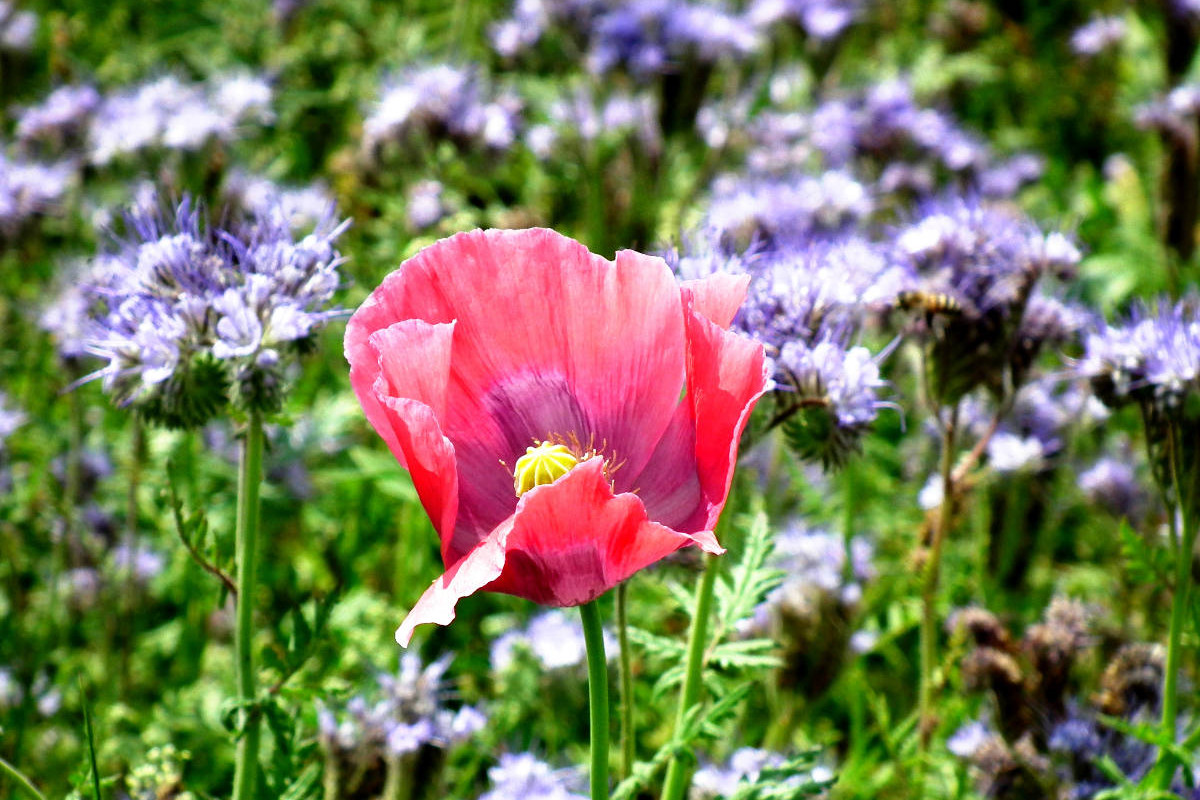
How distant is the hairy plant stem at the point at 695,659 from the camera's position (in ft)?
6.36

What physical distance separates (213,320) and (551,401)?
0.66 metres

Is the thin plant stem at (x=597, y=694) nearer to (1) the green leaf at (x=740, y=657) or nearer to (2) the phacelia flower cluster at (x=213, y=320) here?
(1) the green leaf at (x=740, y=657)

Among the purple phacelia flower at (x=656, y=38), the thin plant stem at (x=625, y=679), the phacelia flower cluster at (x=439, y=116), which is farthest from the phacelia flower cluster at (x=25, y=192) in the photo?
the thin plant stem at (x=625, y=679)

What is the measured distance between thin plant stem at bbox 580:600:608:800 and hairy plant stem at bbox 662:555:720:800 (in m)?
0.41

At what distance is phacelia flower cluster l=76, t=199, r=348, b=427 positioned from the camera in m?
1.89

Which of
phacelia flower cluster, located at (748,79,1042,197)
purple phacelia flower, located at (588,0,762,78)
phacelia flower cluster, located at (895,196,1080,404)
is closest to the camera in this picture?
phacelia flower cluster, located at (895,196,1080,404)

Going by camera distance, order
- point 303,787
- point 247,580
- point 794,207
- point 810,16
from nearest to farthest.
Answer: point 247,580 → point 303,787 → point 794,207 → point 810,16

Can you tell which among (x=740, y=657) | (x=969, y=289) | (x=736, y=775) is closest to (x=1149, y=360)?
(x=969, y=289)

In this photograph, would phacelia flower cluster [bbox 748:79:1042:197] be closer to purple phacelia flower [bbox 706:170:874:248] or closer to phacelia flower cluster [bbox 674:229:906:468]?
purple phacelia flower [bbox 706:170:874:248]

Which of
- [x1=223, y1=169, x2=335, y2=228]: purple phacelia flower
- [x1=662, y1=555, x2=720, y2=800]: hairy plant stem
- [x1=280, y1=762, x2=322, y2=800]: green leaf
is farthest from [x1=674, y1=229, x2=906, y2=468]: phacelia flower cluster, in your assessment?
[x1=223, y1=169, x2=335, y2=228]: purple phacelia flower

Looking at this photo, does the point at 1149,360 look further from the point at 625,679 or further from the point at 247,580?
the point at 247,580

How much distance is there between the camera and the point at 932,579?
2.56 m

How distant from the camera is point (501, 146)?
154 inches

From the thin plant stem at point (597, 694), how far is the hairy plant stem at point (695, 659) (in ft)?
1.34
